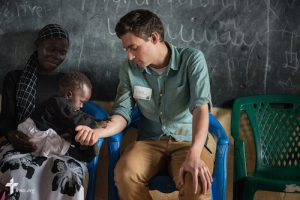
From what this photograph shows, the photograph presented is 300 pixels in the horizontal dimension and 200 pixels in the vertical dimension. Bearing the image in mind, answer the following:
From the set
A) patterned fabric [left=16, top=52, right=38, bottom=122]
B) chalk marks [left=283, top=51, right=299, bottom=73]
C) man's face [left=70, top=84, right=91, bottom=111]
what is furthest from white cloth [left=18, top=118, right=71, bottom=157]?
chalk marks [left=283, top=51, right=299, bottom=73]

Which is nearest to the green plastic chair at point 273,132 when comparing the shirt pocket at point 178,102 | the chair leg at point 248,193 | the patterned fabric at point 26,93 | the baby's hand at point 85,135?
the chair leg at point 248,193

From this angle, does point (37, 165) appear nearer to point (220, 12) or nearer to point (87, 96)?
point (87, 96)

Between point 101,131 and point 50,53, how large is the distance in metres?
0.72

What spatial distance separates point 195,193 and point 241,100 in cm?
100

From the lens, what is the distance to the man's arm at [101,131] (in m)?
1.98

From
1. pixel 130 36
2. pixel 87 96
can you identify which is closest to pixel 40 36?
pixel 87 96

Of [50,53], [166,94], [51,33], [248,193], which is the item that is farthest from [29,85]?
[248,193]

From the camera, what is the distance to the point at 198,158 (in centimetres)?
185

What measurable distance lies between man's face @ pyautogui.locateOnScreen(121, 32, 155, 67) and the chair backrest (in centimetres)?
80

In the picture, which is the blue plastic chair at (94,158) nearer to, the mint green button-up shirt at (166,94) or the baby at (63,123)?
the baby at (63,123)

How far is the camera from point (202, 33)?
8.72 feet

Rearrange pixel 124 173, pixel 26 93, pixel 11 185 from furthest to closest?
1. pixel 26 93
2. pixel 124 173
3. pixel 11 185

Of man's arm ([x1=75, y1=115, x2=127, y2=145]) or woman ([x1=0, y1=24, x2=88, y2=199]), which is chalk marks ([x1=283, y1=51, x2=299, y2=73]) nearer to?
man's arm ([x1=75, y1=115, x2=127, y2=145])

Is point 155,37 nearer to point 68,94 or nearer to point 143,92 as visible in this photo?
point 143,92
